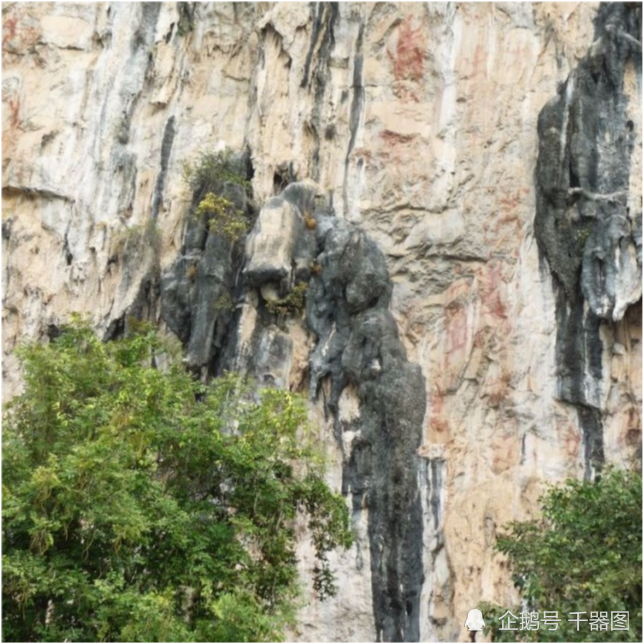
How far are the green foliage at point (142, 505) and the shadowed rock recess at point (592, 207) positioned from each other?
5.75 m

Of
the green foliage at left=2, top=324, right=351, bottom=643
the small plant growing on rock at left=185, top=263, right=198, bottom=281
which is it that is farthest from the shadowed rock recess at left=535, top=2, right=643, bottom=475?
the small plant growing on rock at left=185, top=263, right=198, bottom=281

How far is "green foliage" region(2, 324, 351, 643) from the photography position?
10266 millimetres

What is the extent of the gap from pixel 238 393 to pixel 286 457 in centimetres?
170

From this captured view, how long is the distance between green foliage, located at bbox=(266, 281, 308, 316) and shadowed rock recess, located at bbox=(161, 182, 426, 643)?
0.02m

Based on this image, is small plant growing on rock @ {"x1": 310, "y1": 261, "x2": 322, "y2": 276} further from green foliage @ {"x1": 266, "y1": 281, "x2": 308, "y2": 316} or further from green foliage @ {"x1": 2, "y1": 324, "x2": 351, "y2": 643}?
green foliage @ {"x1": 2, "y1": 324, "x2": 351, "y2": 643}

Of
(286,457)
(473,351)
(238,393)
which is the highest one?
(473,351)

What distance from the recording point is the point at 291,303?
17.6 meters

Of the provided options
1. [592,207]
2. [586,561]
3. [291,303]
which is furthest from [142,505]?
[592,207]

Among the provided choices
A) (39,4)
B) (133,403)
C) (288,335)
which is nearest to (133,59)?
(39,4)

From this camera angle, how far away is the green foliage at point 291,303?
17.5 m

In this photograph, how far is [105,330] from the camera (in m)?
18.8

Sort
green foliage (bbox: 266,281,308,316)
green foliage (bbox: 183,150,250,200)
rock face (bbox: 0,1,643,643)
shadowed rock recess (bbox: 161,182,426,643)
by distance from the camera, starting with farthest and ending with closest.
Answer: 1. green foliage (bbox: 183,150,250,200)
2. green foliage (bbox: 266,281,308,316)
3. rock face (bbox: 0,1,643,643)
4. shadowed rock recess (bbox: 161,182,426,643)

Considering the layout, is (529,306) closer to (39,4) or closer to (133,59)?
(133,59)

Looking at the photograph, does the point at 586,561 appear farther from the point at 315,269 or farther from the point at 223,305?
the point at 223,305
